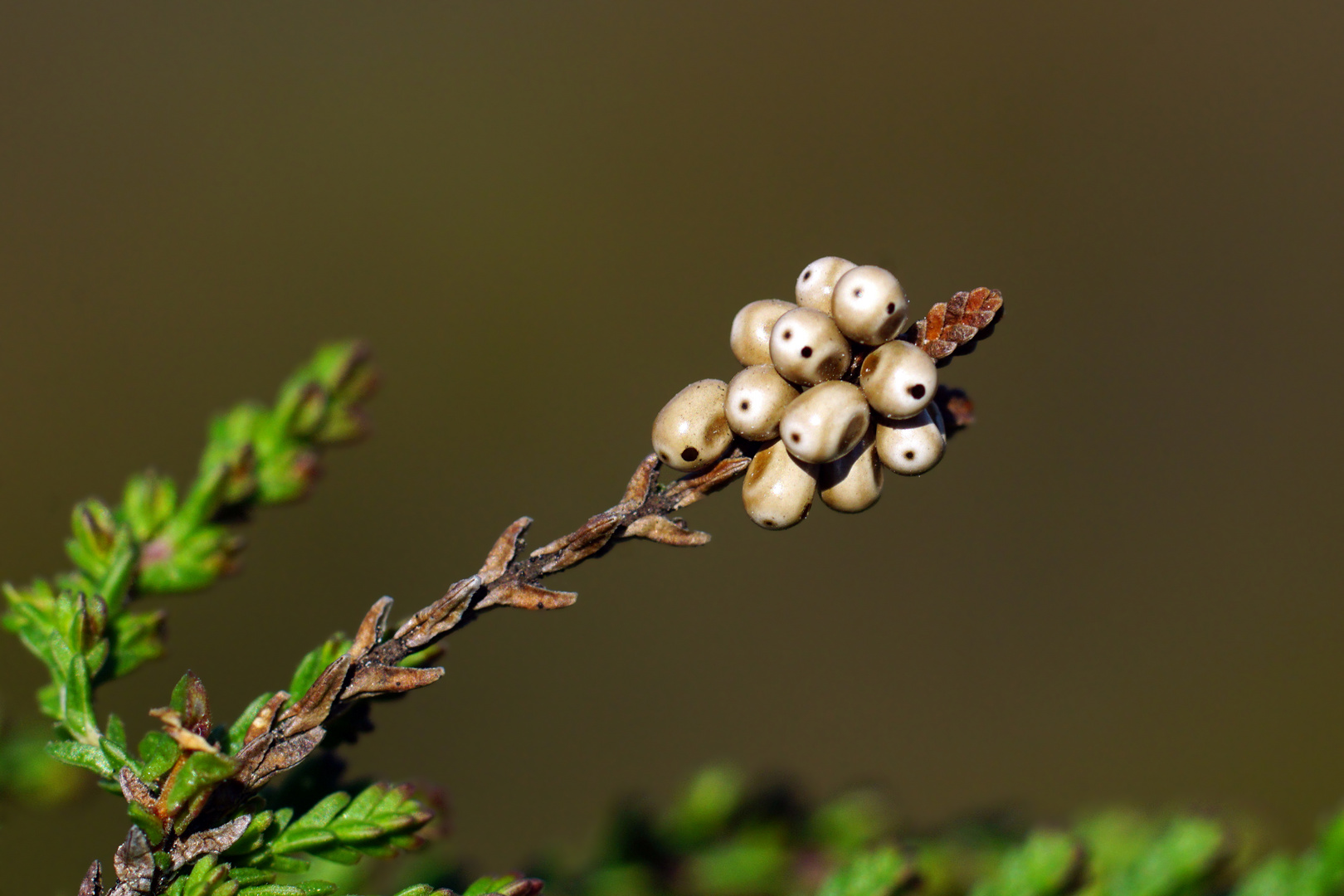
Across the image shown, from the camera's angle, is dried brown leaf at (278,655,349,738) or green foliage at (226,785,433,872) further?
green foliage at (226,785,433,872)

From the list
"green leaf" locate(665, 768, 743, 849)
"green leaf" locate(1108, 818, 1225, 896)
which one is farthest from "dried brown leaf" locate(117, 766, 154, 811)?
"green leaf" locate(1108, 818, 1225, 896)

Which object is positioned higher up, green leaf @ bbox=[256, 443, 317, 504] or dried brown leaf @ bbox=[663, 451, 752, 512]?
green leaf @ bbox=[256, 443, 317, 504]

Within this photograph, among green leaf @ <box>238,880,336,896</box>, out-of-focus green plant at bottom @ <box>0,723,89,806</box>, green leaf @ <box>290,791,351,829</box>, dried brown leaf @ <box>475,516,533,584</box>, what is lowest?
green leaf @ <box>238,880,336,896</box>

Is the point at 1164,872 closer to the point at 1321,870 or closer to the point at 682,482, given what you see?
the point at 1321,870

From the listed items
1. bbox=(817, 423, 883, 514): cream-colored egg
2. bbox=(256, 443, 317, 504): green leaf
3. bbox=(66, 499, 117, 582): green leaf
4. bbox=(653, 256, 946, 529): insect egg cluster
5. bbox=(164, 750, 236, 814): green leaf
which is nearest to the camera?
bbox=(164, 750, 236, 814): green leaf

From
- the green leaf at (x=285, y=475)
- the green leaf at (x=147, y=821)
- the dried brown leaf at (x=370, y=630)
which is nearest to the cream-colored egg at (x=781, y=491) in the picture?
the dried brown leaf at (x=370, y=630)

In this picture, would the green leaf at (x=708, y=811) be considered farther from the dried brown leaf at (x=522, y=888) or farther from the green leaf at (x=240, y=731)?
the green leaf at (x=240, y=731)

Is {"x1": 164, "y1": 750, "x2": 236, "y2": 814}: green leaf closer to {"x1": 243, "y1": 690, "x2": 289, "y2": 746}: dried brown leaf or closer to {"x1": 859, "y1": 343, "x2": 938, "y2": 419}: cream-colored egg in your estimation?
{"x1": 243, "y1": 690, "x2": 289, "y2": 746}: dried brown leaf

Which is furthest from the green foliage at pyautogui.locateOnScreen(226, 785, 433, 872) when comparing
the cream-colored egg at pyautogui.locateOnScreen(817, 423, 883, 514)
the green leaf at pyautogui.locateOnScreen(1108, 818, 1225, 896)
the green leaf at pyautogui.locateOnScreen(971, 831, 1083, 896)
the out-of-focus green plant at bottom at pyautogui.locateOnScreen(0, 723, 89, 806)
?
the green leaf at pyautogui.locateOnScreen(1108, 818, 1225, 896)

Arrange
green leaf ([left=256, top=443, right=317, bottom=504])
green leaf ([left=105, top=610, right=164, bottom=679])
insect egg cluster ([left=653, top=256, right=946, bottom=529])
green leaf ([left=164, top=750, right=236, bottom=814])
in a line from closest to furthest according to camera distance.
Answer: green leaf ([left=164, top=750, right=236, bottom=814]), insect egg cluster ([left=653, top=256, right=946, bottom=529]), green leaf ([left=105, top=610, right=164, bottom=679]), green leaf ([left=256, top=443, right=317, bottom=504])
